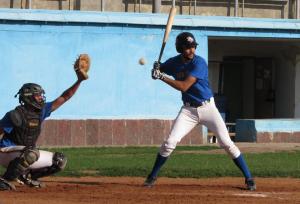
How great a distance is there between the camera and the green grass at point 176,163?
13.0 metres

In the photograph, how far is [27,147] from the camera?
32.9ft

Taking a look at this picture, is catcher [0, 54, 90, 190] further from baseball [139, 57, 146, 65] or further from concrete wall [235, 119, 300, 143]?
concrete wall [235, 119, 300, 143]

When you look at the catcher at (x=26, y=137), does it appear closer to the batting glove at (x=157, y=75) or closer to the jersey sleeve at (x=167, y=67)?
the batting glove at (x=157, y=75)

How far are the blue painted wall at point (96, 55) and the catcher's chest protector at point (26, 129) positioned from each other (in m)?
9.92

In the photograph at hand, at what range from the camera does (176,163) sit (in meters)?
14.9

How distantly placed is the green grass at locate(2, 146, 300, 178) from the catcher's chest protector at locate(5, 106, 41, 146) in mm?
2681

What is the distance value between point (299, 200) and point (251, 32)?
13.0m

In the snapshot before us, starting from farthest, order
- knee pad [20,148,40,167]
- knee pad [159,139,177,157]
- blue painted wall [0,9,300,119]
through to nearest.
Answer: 1. blue painted wall [0,9,300,119]
2. knee pad [159,139,177,157]
3. knee pad [20,148,40,167]

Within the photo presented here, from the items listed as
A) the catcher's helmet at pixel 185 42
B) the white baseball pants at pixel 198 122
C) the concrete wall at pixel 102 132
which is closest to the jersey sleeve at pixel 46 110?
the white baseball pants at pixel 198 122

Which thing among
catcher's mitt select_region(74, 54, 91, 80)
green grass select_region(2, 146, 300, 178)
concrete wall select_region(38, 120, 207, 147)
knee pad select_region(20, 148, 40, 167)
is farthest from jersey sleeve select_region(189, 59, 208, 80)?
concrete wall select_region(38, 120, 207, 147)

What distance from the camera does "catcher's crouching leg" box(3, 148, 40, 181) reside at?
9812mm

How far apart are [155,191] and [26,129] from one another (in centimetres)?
174

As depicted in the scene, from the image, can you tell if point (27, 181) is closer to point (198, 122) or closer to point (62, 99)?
point (62, 99)

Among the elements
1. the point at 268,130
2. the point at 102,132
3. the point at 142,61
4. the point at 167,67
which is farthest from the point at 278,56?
the point at 167,67
